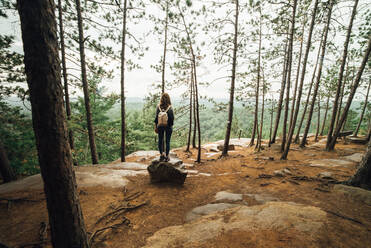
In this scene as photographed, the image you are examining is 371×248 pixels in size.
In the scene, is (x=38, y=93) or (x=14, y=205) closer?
(x=38, y=93)

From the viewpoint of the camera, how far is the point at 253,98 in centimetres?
1448

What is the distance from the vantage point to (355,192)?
3.73 metres

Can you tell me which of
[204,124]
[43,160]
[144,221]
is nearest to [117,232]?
[144,221]

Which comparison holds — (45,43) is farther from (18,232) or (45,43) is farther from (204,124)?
(204,124)

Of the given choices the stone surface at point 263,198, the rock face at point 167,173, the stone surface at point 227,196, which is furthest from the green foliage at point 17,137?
the stone surface at point 263,198

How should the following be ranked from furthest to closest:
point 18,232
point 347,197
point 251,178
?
point 251,178
point 347,197
point 18,232

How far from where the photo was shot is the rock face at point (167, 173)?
536 cm

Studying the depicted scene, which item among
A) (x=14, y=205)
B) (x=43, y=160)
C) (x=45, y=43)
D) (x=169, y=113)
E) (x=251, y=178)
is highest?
(x=45, y=43)

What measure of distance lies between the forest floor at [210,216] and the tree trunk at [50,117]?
0.98m

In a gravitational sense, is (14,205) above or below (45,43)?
below

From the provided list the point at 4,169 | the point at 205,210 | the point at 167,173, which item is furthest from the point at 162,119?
the point at 4,169

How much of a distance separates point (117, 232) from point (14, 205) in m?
3.07

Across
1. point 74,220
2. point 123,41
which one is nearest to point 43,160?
point 74,220

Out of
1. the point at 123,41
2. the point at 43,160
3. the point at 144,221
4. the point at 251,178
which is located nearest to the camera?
the point at 43,160
